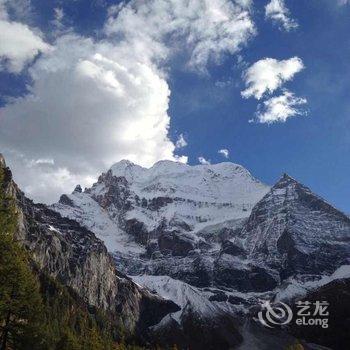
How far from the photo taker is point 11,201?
146 feet

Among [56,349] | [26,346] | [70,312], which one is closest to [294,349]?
[70,312]

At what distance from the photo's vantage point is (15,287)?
143ft

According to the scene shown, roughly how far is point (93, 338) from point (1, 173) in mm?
59355

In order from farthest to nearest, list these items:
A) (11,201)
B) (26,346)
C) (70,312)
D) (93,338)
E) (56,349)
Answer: (70,312)
(93,338)
(56,349)
(26,346)
(11,201)

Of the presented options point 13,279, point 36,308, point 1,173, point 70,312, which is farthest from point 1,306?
point 70,312

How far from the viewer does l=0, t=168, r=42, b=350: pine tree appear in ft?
136

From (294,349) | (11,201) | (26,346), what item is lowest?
(26,346)

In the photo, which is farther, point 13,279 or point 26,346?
point 26,346

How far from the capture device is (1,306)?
39.8m

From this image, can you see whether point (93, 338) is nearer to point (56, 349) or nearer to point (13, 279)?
point (56, 349)

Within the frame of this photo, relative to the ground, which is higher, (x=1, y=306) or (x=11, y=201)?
(x=11, y=201)

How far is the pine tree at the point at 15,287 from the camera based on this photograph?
41.6 metres

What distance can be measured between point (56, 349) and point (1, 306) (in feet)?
140

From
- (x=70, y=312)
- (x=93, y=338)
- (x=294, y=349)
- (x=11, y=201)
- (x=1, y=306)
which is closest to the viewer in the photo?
(x=1, y=306)
